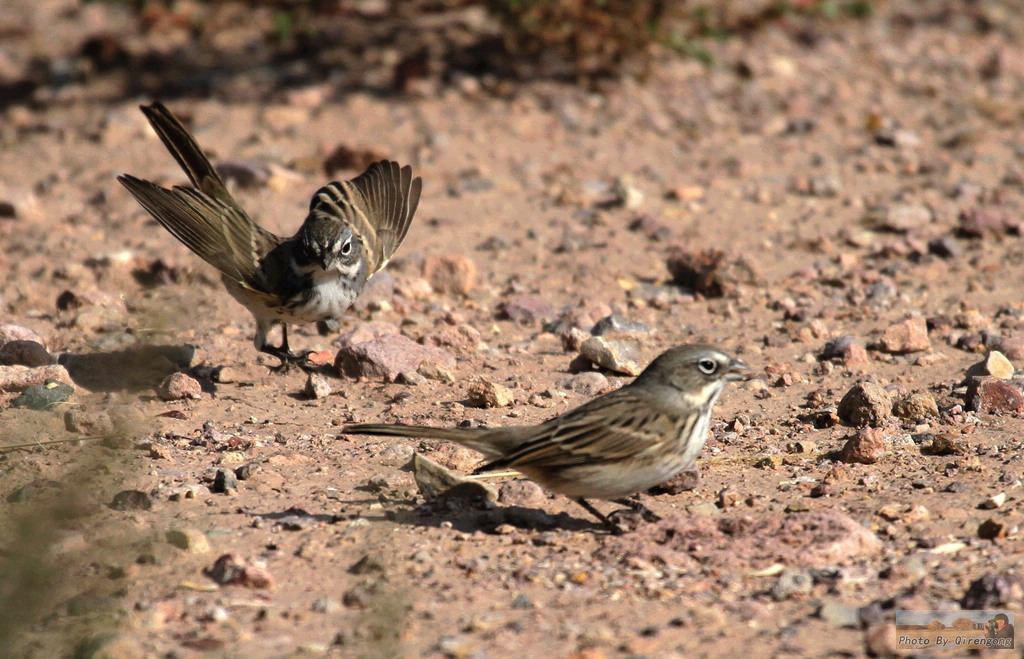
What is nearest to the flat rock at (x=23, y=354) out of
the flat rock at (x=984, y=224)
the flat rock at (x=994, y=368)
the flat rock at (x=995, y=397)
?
the flat rock at (x=995, y=397)

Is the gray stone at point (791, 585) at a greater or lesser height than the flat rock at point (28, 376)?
lesser

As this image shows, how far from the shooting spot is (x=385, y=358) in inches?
297

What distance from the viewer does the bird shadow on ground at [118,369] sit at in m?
7.28

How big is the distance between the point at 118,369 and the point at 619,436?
3423mm

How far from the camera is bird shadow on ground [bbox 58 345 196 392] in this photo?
7281 millimetres

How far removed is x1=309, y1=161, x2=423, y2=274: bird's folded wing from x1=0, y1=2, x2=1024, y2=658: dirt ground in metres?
0.46

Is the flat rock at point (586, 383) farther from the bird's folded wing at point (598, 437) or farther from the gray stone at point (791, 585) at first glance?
the gray stone at point (791, 585)

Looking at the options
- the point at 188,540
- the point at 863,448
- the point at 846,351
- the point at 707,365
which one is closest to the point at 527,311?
the point at 846,351

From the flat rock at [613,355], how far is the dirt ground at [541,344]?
86 mm

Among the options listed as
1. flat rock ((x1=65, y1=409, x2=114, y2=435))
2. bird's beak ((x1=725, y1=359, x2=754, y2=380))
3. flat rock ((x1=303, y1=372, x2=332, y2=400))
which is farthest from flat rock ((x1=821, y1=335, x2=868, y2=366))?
flat rock ((x1=65, y1=409, x2=114, y2=435))

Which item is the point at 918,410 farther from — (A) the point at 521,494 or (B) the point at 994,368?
(A) the point at 521,494

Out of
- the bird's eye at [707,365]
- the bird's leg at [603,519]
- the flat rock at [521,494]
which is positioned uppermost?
the bird's eye at [707,365]

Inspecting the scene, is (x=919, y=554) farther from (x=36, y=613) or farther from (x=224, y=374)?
(x=224, y=374)

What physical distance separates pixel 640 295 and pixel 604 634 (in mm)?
4795
